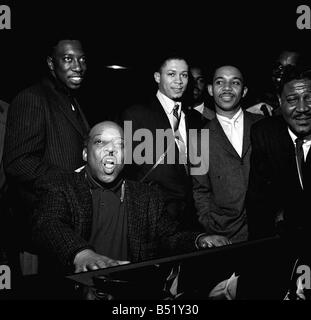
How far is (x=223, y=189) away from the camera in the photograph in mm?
3400

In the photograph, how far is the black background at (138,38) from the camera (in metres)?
4.53

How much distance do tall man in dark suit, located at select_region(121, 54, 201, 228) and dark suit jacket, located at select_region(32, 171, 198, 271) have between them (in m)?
0.66

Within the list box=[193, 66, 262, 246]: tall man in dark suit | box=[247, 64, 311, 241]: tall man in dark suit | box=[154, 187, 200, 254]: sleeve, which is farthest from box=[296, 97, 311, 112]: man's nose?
box=[154, 187, 200, 254]: sleeve

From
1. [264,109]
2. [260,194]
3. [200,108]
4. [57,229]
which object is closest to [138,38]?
[200,108]

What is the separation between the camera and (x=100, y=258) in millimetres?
1888

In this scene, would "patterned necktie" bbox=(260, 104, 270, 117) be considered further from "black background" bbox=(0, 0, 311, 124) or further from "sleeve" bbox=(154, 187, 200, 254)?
"sleeve" bbox=(154, 187, 200, 254)

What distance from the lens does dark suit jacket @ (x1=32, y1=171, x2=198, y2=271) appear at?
2258 millimetres

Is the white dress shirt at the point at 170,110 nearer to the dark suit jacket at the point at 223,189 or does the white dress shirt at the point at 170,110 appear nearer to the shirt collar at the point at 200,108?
the dark suit jacket at the point at 223,189

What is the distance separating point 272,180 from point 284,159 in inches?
6.9

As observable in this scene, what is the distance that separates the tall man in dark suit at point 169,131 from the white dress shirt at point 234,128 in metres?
0.32

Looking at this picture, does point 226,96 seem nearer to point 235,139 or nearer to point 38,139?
point 235,139

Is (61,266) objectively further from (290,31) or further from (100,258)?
(290,31)
